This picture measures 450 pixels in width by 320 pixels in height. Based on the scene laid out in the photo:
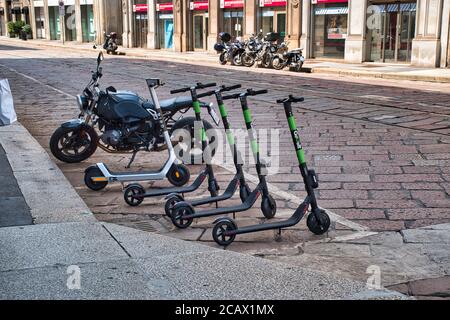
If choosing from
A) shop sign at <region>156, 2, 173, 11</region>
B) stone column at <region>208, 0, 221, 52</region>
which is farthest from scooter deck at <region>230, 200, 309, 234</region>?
shop sign at <region>156, 2, 173, 11</region>

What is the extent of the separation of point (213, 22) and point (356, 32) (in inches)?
425

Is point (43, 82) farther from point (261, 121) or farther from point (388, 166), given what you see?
point (388, 166)

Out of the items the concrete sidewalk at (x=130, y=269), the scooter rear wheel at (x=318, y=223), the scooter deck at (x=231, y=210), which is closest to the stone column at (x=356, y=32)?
the scooter deck at (x=231, y=210)

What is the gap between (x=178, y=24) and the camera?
3588 cm

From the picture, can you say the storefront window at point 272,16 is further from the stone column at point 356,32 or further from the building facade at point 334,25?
the stone column at point 356,32

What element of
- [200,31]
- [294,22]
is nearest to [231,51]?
[294,22]

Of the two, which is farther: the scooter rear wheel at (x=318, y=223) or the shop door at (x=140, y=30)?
the shop door at (x=140, y=30)

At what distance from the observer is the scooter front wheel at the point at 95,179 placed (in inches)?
240

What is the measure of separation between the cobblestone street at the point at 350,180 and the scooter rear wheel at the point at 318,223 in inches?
2.5

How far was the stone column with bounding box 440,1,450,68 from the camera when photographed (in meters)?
20.9

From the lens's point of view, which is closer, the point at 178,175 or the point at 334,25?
the point at 178,175

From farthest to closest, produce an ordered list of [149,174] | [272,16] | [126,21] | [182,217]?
1. [126,21]
2. [272,16]
3. [149,174]
4. [182,217]

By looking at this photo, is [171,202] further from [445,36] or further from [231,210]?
[445,36]

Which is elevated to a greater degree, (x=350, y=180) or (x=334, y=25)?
(x=334, y=25)
